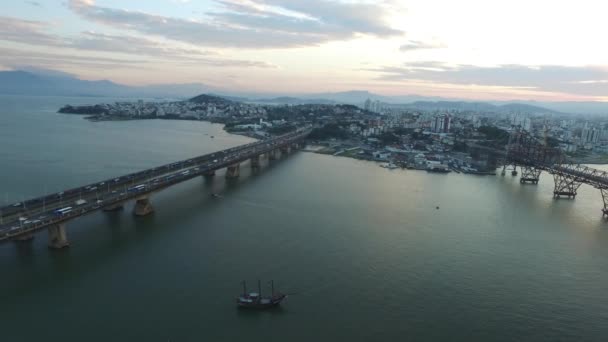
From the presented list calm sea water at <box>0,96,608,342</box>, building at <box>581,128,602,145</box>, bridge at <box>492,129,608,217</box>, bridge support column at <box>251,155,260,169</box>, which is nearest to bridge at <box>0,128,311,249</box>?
calm sea water at <box>0,96,608,342</box>

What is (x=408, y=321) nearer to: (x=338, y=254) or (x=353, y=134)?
(x=338, y=254)

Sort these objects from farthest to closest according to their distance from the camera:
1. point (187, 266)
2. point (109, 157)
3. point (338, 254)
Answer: point (109, 157) → point (338, 254) → point (187, 266)

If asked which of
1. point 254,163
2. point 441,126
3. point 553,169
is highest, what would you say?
point 441,126

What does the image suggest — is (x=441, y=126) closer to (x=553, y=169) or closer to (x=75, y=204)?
(x=553, y=169)

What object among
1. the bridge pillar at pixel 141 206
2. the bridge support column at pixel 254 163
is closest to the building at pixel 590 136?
the bridge support column at pixel 254 163

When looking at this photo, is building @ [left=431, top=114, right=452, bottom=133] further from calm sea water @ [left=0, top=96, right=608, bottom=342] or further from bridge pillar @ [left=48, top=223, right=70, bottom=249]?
bridge pillar @ [left=48, top=223, right=70, bottom=249]

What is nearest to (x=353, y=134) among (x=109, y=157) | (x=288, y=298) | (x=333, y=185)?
(x=333, y=185)

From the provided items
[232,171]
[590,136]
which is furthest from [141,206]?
[590,136]
